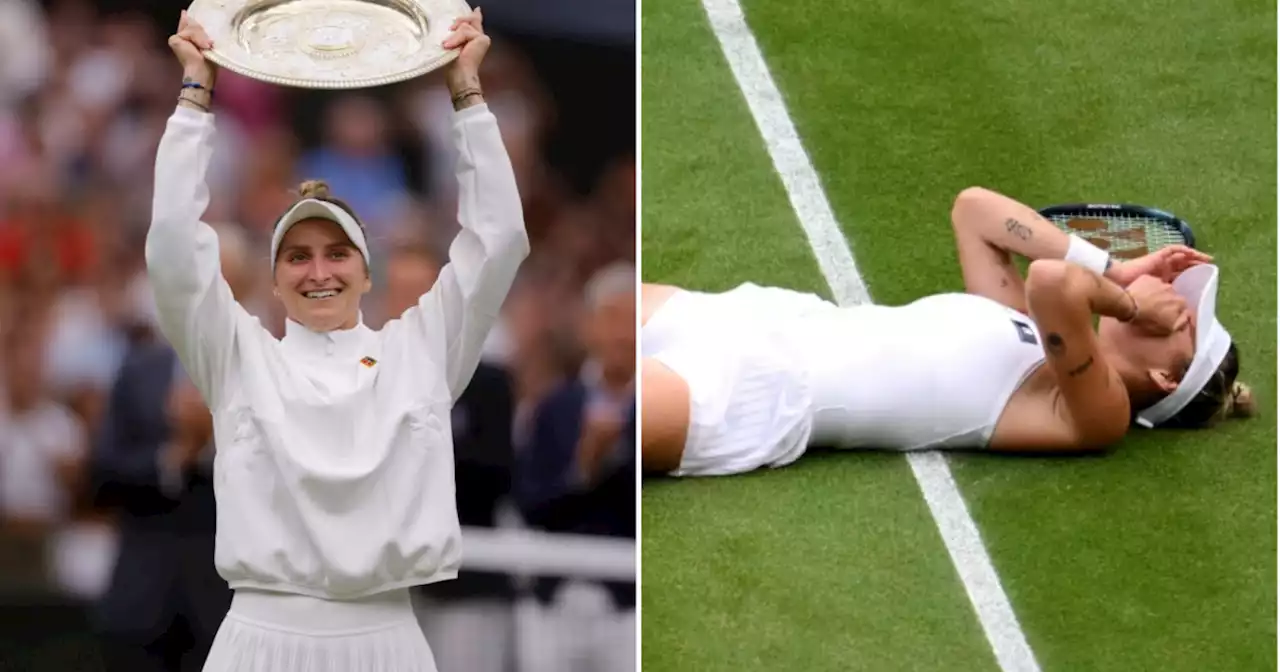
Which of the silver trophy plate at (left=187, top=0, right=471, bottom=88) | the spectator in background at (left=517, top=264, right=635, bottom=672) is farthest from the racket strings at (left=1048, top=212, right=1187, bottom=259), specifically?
the silver trophy plate at (left=187, top=0, right=471, bottom=88)

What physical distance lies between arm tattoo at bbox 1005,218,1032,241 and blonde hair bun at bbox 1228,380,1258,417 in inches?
19.1

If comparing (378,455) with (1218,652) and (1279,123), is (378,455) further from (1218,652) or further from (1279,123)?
(1279,123)

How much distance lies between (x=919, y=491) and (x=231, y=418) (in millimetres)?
1189

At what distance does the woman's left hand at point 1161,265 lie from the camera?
9.13ft

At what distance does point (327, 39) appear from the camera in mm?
2549

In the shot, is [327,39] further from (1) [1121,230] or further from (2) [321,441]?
(1) [1121,230]

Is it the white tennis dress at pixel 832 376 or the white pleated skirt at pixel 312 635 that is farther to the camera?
the white tennis dress at pixel 832 376

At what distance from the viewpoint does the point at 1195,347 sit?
2.77 meters

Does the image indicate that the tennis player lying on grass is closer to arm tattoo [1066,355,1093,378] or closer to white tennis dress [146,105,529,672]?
arm tattoo [1066,355,1093,378]

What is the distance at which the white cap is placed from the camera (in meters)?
2.76

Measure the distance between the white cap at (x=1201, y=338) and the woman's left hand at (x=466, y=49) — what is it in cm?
134

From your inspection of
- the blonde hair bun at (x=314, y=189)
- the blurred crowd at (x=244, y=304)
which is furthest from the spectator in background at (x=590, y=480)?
the blonde hair bun at (x=314, y=189)

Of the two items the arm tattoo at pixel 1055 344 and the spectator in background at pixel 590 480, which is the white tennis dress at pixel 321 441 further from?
the arm tattoo at pixel 1055 344

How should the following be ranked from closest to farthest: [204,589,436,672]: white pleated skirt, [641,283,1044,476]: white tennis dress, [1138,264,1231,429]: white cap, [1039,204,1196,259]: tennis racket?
[204,589,436,672]: white pleated skirt < [641,283,1044,476]: white tennis dress < [1138,264,1231,429]: white cap < [1039,204,1196,259]: tennis racket
